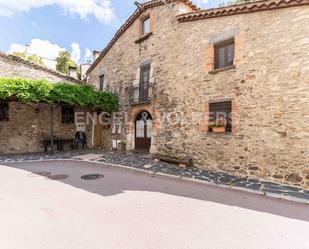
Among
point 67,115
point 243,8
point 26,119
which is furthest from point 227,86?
point 26,119

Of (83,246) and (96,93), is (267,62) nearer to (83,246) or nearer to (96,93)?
(83,246)

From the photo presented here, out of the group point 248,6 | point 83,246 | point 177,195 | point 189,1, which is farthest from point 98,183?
point 189,1

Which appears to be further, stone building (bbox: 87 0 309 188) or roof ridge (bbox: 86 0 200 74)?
roof ridge (bbox: 86 0 200 74)

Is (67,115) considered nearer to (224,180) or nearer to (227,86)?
(227,86)

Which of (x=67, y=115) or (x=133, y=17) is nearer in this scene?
(x=133, y=17)

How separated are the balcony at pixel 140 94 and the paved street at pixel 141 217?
5851mm

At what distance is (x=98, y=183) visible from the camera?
6.61 metres

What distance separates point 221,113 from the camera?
8.23m

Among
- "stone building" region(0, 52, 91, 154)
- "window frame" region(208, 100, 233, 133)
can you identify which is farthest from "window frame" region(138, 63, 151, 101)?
"stone building" region(0, 52, 91, 154)

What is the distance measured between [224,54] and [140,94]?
537cm

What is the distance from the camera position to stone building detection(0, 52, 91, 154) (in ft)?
43.7

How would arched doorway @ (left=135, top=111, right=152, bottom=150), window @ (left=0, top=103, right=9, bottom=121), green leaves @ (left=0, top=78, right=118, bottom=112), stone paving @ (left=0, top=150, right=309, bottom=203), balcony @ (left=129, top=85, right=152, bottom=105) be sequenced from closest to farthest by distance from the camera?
stone paving @ (left=0, top=150, right=309, bottom=203)
green leaves @ (left=0, top=78, right=118, bottom=112)
balcony @ (left=129, top=85, right=152, bottom=105)
arched doorway @ (left=135, top=111, right=152, bottom=150)
window @ (left=0, top=103, right=9, bottom=121)

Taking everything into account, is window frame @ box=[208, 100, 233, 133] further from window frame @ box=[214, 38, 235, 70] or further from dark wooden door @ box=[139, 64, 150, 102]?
dark wooden door @ box=[139, 64, 150, 102]

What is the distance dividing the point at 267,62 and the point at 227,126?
2537mm
